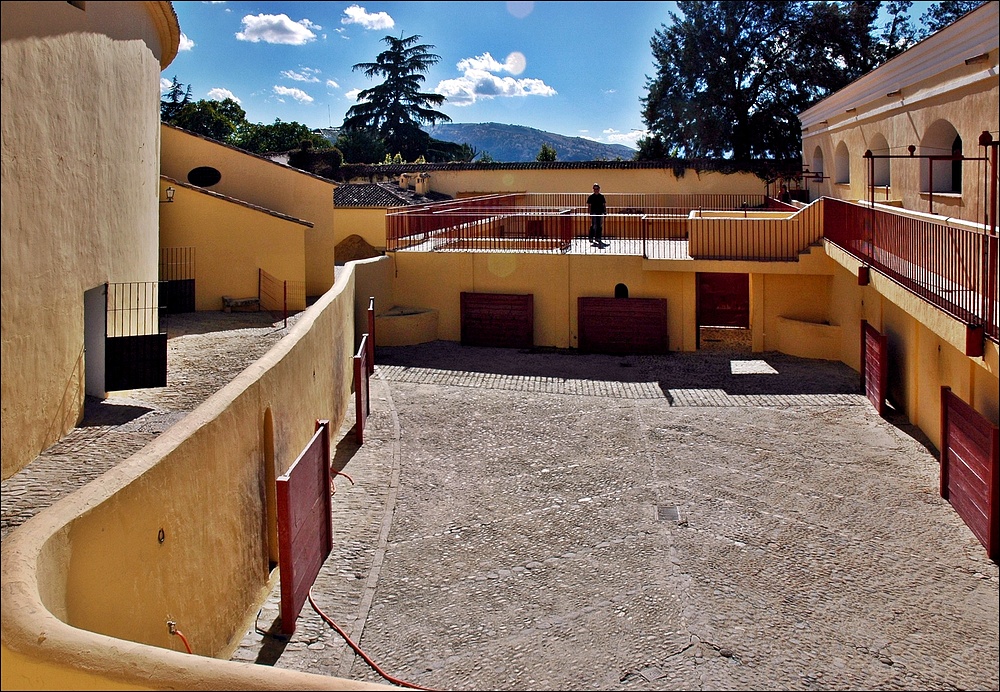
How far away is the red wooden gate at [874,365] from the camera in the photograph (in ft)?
48.9

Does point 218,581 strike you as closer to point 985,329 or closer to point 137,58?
point 137,58

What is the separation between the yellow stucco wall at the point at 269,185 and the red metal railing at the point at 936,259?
32.8ft

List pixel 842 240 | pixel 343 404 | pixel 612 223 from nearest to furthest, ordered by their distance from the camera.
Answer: pixel 343 404
pixel 842 240
pixel 612 223

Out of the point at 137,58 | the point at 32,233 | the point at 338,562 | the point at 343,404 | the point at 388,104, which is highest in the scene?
the point at 388,104

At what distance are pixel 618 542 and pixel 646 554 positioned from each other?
18.3 inches

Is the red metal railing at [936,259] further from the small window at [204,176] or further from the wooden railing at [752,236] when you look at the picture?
the small window at [204,176]

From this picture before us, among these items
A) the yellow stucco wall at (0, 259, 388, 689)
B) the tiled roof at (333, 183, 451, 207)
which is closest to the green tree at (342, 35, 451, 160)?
the tiled roof at (333, 183, 451, 207)

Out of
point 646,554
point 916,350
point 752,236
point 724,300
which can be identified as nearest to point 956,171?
point 752,236

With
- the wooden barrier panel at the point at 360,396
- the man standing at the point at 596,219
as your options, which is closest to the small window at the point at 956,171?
the man standing at the point at 596,219

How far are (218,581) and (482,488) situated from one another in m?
4.77

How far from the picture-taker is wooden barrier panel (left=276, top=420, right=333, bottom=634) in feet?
27.0

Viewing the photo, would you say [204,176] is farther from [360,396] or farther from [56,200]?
[56,200]

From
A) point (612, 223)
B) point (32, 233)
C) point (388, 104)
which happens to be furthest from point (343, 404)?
point (388, 104)

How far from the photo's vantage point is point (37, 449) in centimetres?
706
